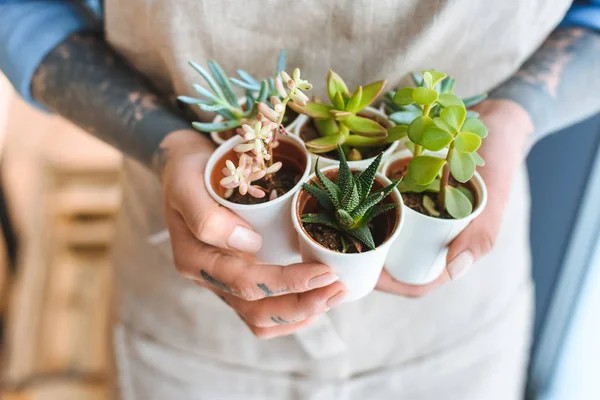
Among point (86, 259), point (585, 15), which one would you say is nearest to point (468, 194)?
point (585, 15)

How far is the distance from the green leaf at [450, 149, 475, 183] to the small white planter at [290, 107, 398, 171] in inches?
3.0

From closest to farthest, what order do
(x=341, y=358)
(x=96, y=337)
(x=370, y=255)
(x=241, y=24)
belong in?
(x=370, y=255)
(x=241, y=24)
(x=341, y=358)
(x=96, y=337)

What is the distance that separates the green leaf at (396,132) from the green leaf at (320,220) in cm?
9

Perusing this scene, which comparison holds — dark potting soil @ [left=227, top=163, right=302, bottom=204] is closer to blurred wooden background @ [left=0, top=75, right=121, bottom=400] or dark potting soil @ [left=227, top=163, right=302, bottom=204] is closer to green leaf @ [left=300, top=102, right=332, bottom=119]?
green leaf @ [left=300, top=102, right=332, bottom=119]

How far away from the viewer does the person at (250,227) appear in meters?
0.52

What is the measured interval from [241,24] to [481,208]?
11.6 inches

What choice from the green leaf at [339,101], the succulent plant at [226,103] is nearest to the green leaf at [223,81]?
the succulent plant at [226,103]

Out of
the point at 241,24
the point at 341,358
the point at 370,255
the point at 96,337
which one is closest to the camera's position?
the point at 370,255

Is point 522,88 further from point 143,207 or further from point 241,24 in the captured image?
point 143,207

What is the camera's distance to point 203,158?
0.52 metres

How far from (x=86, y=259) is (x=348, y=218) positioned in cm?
119

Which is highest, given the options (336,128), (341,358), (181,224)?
(336,128)

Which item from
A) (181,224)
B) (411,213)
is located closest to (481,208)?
(411,213)

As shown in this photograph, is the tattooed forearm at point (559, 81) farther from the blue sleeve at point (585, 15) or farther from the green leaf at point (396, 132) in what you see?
the green leaf at point (396, 132)
